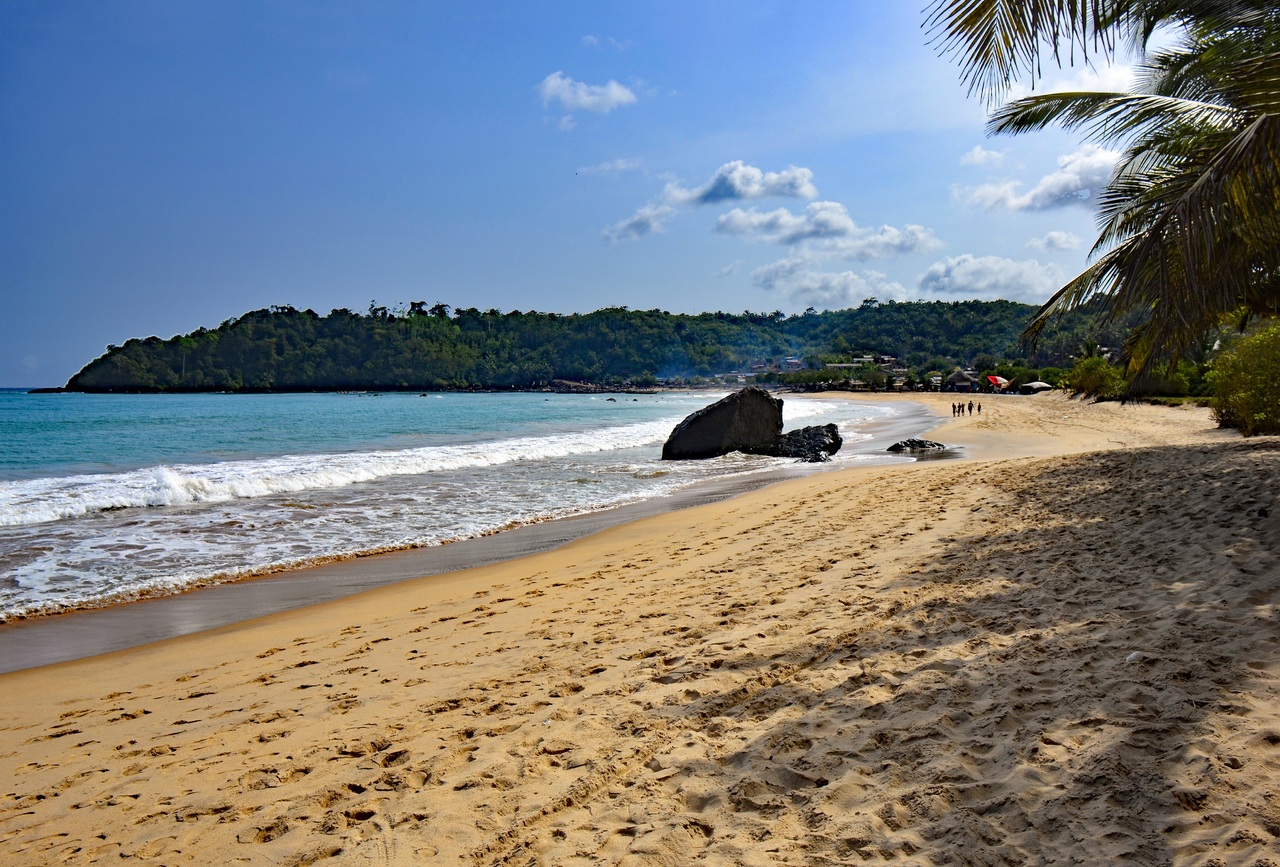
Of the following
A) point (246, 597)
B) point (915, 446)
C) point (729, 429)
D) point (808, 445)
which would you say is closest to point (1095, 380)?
point (915, 446)

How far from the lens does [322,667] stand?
4.93 m

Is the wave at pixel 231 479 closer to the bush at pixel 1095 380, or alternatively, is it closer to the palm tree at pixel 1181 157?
the palm tree at pixel 1181 157

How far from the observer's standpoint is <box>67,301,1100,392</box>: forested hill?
426ft

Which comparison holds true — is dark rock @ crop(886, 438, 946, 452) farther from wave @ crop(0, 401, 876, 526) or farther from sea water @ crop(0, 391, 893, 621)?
wave @ crop(0, 401, 876, 526)

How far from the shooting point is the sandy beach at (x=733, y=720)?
100 inches

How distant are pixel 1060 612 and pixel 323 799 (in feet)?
13.1

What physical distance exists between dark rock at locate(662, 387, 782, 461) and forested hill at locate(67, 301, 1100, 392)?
357ft

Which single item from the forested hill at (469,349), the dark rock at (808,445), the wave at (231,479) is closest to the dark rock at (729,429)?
the dark rock at (808,445)

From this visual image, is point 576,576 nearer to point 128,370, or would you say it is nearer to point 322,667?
point 322,667

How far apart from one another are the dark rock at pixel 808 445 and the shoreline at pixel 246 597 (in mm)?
8680

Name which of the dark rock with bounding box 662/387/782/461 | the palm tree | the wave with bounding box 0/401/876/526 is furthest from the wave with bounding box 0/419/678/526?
the palm tree

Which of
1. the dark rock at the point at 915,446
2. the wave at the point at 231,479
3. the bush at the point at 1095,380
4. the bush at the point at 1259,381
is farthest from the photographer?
the bush at the point at 1095,380

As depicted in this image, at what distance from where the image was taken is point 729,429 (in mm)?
19703

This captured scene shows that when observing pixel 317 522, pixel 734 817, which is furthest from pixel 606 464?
pixel 734 817
